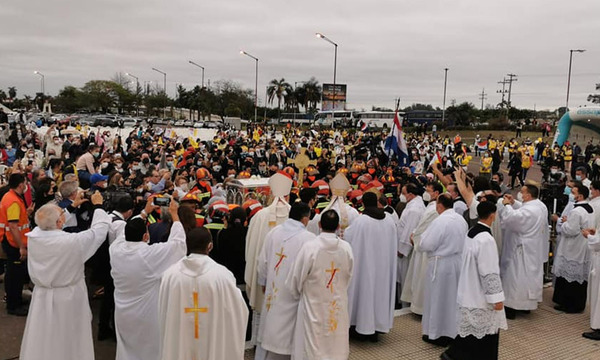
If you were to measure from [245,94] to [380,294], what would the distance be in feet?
269

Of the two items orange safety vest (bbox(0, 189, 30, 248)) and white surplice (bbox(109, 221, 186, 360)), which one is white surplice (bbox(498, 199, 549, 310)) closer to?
white surplice (bbox(109, 221, 186, 360))

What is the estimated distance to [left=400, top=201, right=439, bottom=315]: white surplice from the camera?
678 centimetres

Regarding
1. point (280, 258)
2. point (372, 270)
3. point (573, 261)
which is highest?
point (280, 258)

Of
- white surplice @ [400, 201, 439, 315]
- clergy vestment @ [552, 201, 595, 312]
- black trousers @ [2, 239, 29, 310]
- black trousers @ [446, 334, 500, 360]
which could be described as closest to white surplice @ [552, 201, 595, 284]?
clergy vestment @ [552, 201, 595, 312]

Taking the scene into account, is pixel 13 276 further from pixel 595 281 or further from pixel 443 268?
pixel 595 281

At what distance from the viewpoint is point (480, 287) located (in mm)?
5273

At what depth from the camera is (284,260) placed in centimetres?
522

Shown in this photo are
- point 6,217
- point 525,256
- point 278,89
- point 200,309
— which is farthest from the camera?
point 278,89

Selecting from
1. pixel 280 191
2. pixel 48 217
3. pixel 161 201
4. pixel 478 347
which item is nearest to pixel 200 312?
pixel 48 217

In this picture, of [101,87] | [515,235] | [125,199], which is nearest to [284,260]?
[125,199]

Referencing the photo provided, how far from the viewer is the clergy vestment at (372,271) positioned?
6164 mm

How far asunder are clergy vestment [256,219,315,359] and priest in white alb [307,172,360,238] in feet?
4.60

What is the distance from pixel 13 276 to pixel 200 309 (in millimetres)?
A: 4154

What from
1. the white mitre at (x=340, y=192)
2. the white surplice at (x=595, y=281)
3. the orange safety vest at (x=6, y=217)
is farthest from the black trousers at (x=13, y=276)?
the white surplice at (x=595, y=281)
